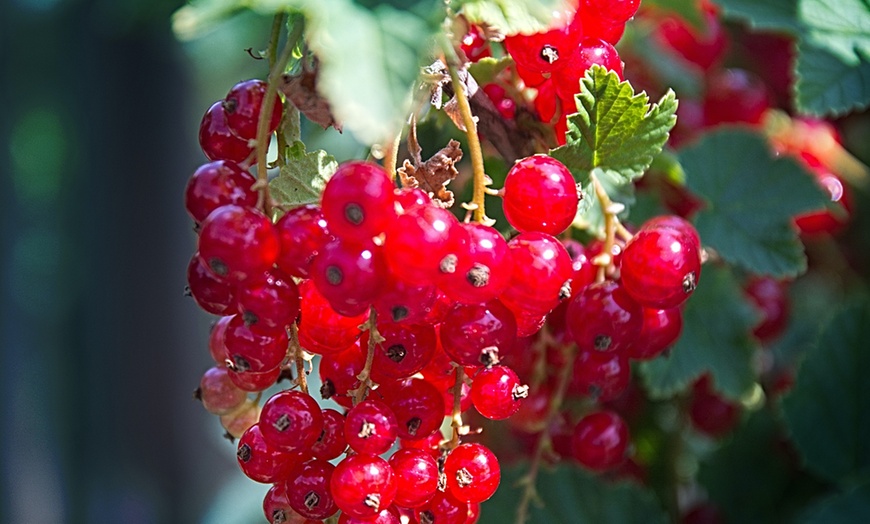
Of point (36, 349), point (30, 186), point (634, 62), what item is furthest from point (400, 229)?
point (30, 186)

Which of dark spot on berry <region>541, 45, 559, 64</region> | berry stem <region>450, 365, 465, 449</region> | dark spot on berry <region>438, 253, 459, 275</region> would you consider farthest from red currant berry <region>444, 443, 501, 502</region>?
dark spot on berry <region>541, 45, 559, 64</region>

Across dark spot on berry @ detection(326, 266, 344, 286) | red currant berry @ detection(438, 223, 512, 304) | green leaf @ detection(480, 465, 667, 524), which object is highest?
dark spot on berry @ detection(326, 266, 344, 286)

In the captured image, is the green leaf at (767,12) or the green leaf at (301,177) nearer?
the green leaf at (301,177)

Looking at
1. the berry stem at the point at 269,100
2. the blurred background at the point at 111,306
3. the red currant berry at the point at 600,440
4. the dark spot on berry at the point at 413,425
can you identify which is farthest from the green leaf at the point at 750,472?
the blurred background at the point at 111,306

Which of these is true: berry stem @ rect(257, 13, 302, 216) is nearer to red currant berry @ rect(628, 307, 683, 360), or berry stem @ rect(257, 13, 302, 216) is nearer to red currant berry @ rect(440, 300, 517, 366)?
red currant berry @ rect(440, 300, 517, 366)

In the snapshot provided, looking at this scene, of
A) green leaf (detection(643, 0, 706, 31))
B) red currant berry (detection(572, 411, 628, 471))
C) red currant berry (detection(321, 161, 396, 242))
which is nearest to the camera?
red currant berry (detection(321, 161, 396, 242))

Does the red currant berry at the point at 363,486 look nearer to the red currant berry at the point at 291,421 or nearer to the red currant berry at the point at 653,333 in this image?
the red currant berry at the point at 291,421

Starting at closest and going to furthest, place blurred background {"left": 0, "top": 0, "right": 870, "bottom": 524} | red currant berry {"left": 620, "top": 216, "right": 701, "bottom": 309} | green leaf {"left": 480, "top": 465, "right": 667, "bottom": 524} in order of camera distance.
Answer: red currant berry {"left": 620, "top": 216, "right": 701, "bottom": 309}, green leaf {"left": 480, "top": 465, "right": 667, "bottom": 524}, blurred background {"left": 0, "top": 0, "right": 870, "bottom": 524}
